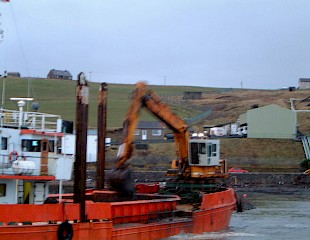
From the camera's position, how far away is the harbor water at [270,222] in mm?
28406

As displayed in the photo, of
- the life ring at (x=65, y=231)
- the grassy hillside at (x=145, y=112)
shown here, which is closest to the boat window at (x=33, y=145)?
the life ring at (x=65, y=231)

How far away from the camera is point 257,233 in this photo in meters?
29.7

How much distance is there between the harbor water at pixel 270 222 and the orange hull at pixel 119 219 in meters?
0.65

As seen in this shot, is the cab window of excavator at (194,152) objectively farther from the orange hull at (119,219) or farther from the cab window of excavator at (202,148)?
the orange hull at (119,219)

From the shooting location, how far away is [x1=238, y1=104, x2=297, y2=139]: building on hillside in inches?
3002

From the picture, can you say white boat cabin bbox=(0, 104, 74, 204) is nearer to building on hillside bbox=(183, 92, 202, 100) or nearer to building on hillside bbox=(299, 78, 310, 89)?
building on hillside bbox=(183, 92, 202, 100)

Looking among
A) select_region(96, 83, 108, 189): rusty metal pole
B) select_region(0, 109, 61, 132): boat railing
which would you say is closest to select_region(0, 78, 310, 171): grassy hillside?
select_region(96, 83, 108, 189): rusty metal pole

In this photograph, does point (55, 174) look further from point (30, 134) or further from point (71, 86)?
point (71, 86)

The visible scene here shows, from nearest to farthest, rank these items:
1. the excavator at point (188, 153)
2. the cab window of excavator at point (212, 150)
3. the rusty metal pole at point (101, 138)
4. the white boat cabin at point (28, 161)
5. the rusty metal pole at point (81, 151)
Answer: the rusty metal pole at point (81, 151), the white boat cabin at point (28, 161), the rusty metal pole at point (101, 138), the excavator at point (188, 153), the cab window of excavator at point (212, 150)

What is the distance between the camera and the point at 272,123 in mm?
76438

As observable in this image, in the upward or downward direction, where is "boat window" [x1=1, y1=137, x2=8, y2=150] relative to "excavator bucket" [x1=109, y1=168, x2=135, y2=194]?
upward

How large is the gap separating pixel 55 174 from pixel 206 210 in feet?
31.0

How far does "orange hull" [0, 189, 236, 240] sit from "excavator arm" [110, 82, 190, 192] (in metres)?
1.49

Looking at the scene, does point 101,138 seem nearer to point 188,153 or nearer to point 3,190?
point 188,153
